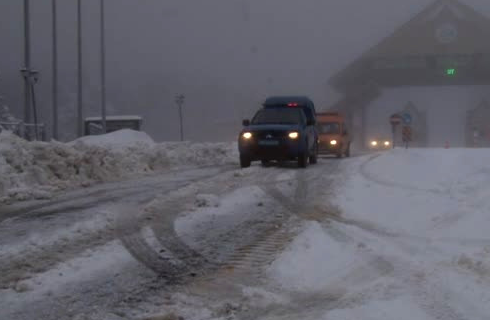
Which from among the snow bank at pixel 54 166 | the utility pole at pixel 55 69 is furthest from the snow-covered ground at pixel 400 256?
the utility pole at pixel 55 69

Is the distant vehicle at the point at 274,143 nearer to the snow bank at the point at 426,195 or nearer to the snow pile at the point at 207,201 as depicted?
the snow bank at the point at 426,195

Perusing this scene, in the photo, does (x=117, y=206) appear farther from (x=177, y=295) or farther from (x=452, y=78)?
(x=452, y=78)

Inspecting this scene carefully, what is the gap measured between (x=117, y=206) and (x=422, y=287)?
18.8 ft

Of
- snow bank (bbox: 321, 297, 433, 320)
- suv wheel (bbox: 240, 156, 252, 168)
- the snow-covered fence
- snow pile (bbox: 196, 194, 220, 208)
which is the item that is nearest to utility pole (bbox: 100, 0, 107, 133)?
the snow-covered fence

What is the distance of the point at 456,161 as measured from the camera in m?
13.7

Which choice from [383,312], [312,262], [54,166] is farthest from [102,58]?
[383,312]

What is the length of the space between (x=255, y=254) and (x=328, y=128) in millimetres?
22838

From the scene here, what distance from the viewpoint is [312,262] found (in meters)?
6.35

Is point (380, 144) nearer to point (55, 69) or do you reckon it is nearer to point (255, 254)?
point (55, 69)

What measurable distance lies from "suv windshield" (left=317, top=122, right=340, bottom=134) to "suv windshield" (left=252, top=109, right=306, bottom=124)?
8.93 m

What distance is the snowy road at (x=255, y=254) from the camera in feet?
16.0

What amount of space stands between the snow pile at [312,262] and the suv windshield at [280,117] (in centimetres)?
1208

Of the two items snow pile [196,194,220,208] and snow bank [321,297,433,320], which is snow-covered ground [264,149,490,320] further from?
snow pile [196,194,220,208]

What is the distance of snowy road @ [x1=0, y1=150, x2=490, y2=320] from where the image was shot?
16.0ft
